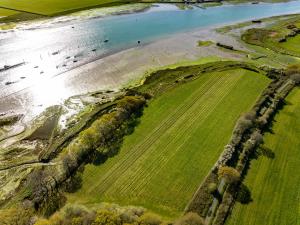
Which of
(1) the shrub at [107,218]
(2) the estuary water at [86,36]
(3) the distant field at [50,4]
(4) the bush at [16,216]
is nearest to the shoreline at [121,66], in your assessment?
(2) the estuary water at [86,36]

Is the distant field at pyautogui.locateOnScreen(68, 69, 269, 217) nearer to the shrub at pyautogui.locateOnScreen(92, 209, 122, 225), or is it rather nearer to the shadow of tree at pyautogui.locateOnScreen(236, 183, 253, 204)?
the shrub at pyautogui.locateOnScreen(92, 209, 122, 225)

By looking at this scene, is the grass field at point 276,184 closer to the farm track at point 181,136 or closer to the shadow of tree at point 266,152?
the shadow of tree at point 266,152

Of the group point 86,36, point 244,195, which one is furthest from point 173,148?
point 86,36

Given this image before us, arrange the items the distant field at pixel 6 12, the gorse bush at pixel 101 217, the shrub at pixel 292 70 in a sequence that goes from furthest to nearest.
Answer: the distant field at pixel 6 12
the shrub at pixel 292 70
the gorse bush at pixel 101 217

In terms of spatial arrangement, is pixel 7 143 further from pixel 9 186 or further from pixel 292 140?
pixel 292 140

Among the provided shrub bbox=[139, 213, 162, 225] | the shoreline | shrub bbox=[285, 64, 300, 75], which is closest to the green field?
the shoreline
